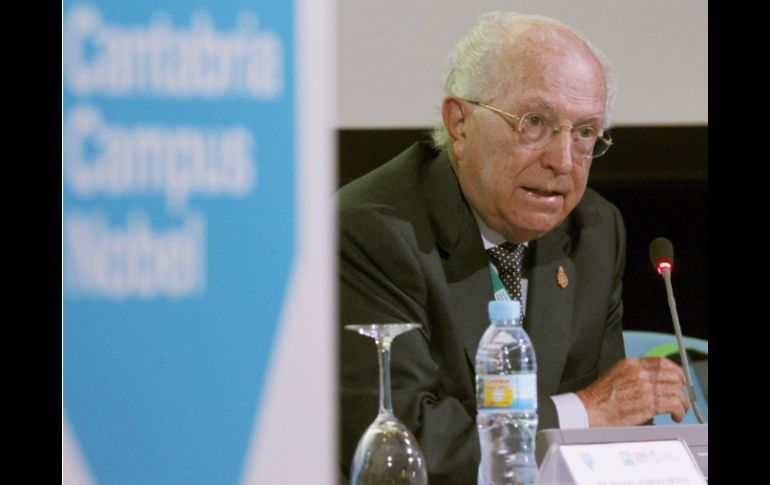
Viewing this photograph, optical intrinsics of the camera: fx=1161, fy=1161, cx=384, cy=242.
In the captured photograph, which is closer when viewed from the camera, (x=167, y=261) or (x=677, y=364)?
(x=167, y=261)

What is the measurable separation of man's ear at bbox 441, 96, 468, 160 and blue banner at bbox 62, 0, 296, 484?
49 centimetres

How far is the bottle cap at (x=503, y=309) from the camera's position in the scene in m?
3.34

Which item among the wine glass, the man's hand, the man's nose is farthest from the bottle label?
the man's nose

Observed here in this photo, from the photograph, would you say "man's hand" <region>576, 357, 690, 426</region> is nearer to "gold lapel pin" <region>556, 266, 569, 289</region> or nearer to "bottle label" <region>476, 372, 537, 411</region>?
"gold lapel pin" <region>556, 266, 569, 289</region>

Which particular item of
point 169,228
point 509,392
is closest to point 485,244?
point 509,392

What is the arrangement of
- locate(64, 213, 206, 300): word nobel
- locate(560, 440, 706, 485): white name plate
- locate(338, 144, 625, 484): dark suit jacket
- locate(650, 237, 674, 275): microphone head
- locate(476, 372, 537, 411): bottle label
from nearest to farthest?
1. locate(560, 440, 706, 485): white name plate
2. locate(476, 372, 537, 411): bottle label
3. locate(64, 213, 206, 300): word nobel
4. locate(338, 144, 625, 484): dark suit jacket
5. locate(650, 237, 674, 275): microphone head

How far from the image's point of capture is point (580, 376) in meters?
3.53

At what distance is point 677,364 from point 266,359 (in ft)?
4.15

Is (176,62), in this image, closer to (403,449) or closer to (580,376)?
(403,449)

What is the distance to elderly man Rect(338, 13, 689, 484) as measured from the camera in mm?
3369

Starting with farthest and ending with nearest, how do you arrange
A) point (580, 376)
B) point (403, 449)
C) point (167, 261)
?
point (580, 376) → point (167, 261) → point (403, 449)

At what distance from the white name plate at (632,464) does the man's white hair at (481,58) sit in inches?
40.0

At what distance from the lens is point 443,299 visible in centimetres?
343

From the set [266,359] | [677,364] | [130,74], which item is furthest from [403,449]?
[130,74]
